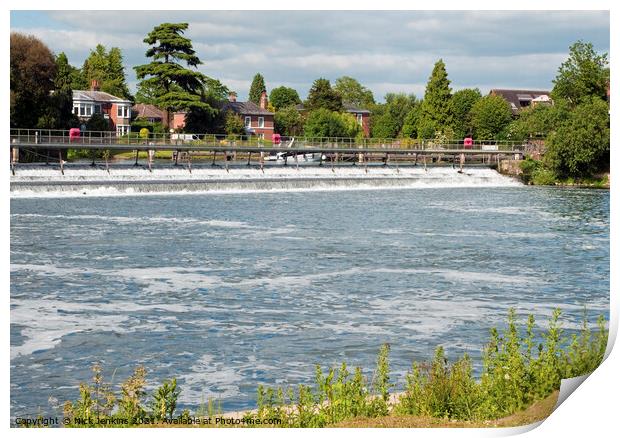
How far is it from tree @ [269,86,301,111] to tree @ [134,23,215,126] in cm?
3631

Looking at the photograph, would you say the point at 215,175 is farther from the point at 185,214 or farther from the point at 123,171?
the point at 185,214

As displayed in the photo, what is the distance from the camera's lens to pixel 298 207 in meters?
36.3

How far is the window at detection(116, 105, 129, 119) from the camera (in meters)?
62.5

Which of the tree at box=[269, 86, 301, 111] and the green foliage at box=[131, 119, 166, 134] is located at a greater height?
the tree at box=[269, 86, 301, 111]

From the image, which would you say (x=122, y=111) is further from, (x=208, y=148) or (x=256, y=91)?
(x=256, y=91)

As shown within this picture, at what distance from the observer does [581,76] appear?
2343 inches

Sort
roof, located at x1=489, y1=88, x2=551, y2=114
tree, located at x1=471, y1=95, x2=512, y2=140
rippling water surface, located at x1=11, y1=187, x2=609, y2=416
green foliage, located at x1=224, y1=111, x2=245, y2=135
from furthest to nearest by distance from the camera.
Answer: roof, located at x1=489, y1=88, x2=551, y2=114 → tree, located at x1=471, y1=95, x2=512, y2=140 → green foliage, located at x1=224, y1=111, x2=245, y2=135 → rippling water surface, located at x1=11, y1=187, x2=609, y2=416

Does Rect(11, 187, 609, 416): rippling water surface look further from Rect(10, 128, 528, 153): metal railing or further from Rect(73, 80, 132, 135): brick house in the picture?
Rect(73, 80, 132, 135): brick house

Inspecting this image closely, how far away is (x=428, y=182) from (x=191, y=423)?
141 ft

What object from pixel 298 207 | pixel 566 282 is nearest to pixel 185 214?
pixel 298 207

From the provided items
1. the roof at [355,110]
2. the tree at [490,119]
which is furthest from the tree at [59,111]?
the roof at [355,110]

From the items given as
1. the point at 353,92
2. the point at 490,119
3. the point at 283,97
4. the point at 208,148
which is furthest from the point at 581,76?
the point at 353,92

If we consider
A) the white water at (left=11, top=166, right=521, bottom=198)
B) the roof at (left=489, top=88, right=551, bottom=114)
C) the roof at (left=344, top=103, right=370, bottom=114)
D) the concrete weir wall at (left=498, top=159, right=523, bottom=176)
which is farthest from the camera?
the roof at (left=489, top=88, right=551, bottom=114)

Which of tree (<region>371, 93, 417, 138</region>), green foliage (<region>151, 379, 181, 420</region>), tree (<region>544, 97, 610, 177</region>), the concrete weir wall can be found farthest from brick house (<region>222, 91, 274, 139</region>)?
green foliage (<region>151, 379, 181, 420</region>)
